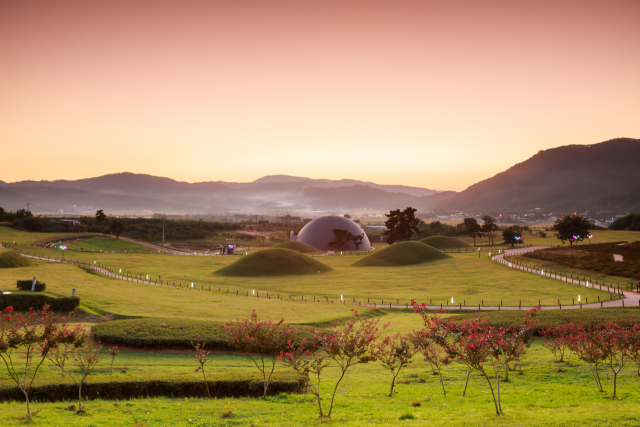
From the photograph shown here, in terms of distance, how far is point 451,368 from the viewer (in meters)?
26.3

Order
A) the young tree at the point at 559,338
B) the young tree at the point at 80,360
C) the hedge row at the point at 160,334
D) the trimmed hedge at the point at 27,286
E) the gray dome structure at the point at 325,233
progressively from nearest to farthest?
1. the young tree at the point at 80,360
2. the young tree at the point at 559,338
3. the hedge row at the point at 160,334
4. the trimmed hedge at the point at 27,286
5. the gray dome structure at the point at 325,233

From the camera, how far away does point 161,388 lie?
20.2 m

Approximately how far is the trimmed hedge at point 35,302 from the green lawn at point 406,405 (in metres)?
16.4

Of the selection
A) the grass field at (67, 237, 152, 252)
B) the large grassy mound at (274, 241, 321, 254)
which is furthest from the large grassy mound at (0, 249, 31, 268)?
the large grassy mound at (274, 241, 321, 254)

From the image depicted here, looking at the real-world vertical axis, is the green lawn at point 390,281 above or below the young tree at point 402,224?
below

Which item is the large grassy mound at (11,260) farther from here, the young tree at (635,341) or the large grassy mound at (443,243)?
the large grassy mound at (443,243)

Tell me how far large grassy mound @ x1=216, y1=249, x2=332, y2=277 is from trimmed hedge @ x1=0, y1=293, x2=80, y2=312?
37.8 m

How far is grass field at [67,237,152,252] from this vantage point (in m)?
109

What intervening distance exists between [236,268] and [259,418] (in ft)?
207

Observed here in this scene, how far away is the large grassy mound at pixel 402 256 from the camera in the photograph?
9081cm

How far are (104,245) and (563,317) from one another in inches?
4495

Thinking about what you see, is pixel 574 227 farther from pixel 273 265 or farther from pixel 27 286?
pixel 27 286

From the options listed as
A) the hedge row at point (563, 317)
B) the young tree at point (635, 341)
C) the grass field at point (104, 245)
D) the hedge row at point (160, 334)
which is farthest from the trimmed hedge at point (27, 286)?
the grass field at point (104, 245)

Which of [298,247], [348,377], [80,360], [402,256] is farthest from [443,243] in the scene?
[80,360]
